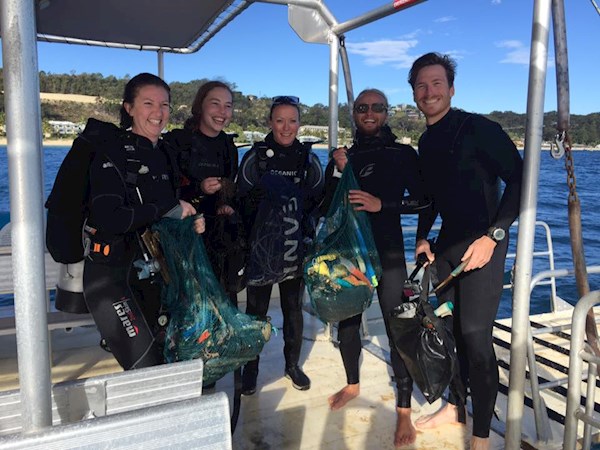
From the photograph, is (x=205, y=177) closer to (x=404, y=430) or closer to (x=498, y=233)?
(x=498, y=233)

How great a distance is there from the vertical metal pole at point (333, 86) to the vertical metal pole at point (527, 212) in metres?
2.11

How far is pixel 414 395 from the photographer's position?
347 cm

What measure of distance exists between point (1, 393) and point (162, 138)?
196cm

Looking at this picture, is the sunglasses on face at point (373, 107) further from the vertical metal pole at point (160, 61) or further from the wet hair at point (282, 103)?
the vertical metal pole at point (160, 61)

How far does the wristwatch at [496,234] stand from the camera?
2.41 metres

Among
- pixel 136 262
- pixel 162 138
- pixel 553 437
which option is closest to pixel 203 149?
pixel 162 138

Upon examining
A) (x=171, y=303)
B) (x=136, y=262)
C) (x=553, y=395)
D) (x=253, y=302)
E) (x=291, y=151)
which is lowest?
(x=553, y=395)

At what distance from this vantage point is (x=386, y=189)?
9.95 feet

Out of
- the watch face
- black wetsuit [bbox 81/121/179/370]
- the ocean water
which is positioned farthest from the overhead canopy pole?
black wetsuit [bbox 81/121/179/370]

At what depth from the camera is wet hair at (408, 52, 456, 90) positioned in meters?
2.72

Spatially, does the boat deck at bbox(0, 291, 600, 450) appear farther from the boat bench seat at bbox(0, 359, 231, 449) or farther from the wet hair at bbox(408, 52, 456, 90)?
the wet hair at bbox(408, 52, 456, 90)

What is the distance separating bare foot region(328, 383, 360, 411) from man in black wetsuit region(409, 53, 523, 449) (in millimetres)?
873

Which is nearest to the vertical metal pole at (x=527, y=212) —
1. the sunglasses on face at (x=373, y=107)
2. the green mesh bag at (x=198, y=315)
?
the sunglasses on face at (x=373, y=107)

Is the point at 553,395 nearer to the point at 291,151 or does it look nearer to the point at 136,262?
the point at 291,151
